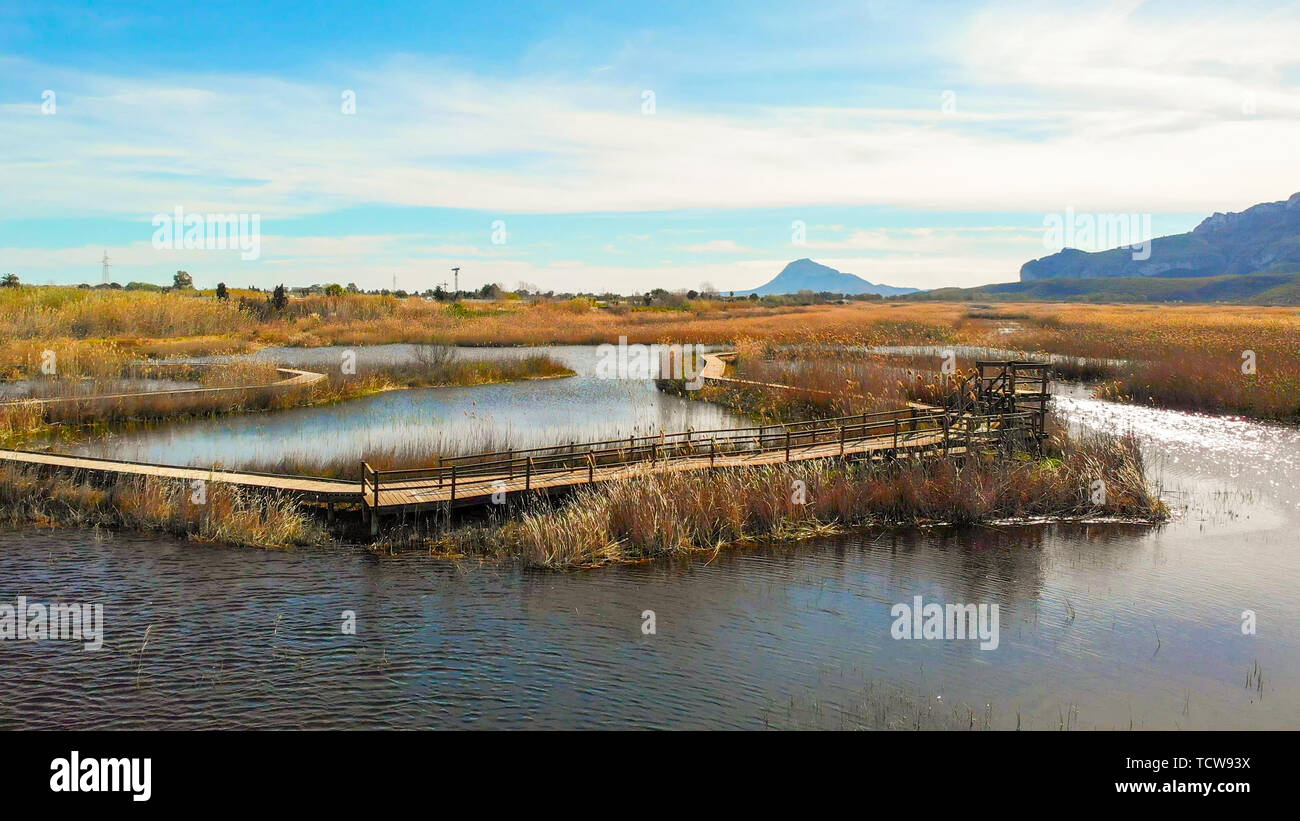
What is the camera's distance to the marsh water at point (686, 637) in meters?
11.3

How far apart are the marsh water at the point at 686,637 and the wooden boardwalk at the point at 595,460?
6.95 feet

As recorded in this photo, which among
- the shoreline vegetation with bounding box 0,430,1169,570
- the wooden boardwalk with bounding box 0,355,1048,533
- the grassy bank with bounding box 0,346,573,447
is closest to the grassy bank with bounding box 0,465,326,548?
the shoreline vegetation with bounding box 0,430,1169,570

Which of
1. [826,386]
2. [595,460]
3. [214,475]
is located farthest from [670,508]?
[826,386]

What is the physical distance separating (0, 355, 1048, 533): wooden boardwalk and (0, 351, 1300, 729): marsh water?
2.12 metres

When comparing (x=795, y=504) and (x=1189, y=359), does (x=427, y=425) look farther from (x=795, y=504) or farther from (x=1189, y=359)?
(x=1189, y=359)

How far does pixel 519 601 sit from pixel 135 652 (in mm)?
5476

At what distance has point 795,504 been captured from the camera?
20266 mm

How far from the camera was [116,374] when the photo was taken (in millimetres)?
36344

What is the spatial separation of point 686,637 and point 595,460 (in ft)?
31.3

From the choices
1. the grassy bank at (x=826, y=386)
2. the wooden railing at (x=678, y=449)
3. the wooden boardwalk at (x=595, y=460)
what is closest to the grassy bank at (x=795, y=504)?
the wooden boardwalk at (x=595, y=460)

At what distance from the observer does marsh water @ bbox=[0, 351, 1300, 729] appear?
1132 centimetres

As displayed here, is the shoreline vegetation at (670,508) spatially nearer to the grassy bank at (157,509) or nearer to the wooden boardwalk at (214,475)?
the grassy bank at (157,509)

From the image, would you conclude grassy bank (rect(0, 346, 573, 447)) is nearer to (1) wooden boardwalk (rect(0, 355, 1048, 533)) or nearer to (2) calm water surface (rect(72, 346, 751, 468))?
(2) calm water surface (rect(72, 346, 751, 468))
